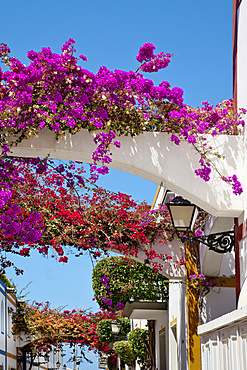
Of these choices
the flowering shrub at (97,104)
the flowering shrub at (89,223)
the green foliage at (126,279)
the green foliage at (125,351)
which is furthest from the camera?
the green foliage at (125,351)

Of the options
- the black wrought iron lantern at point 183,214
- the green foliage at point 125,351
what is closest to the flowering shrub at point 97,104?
the black wrought iron lantern at point 183,214

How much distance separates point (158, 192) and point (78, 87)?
29.5 ft

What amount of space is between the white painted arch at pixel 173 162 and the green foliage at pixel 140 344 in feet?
32.9

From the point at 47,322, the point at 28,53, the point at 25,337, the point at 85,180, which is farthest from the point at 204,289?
the point at 25,337

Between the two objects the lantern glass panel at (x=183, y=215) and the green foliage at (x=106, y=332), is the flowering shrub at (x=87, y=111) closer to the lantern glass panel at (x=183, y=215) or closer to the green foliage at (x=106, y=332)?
the lantern glass panel at (x=183, y=215)

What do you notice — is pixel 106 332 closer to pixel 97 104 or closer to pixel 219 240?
pixel 219 240

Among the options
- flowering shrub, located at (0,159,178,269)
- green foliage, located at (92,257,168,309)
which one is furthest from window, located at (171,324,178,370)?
flowering shrub, located at (0,159,178,269)

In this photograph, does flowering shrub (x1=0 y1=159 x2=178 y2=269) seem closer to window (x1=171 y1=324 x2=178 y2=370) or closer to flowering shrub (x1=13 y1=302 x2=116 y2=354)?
window (x1=171 y1=324 x2=178 y2=370)

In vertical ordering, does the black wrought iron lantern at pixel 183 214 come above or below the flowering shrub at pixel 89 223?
below

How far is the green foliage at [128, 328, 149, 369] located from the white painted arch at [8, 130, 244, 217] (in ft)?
32.9

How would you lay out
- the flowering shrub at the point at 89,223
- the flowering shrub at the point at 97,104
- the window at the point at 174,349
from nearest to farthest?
the flowering shrub at the point at 97,104 < the flowering shrub at the point at 89,223 < the window at the point at 174,349

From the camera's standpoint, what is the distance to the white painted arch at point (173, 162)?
627 cm

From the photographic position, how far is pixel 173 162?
6.49m

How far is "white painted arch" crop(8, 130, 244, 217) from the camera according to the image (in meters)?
6.27
